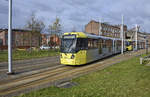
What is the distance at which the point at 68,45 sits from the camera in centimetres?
1222

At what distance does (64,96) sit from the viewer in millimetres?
5098

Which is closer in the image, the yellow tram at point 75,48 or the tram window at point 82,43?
the yellow tram at point 75,48

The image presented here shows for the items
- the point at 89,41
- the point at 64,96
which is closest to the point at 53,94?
the point at 64,96

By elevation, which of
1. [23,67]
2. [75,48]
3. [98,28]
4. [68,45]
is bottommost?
[23,67]

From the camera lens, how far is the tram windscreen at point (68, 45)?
12.0m

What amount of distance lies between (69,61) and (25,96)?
7.11 meters

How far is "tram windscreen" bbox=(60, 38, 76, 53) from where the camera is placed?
12.0 metres

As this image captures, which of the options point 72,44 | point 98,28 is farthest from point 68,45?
point 98,28

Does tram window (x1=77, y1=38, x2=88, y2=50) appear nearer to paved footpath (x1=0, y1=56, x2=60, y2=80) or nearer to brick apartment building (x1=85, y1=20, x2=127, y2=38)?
paved footpath (x1=0, y1=56, x2=60, y2=80)

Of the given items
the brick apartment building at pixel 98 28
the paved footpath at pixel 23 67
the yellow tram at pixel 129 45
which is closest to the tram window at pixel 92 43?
the paved footpath at pixel 23 67

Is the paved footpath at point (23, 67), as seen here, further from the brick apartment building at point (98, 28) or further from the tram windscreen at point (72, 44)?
the brick apartment building at point (98, 28)

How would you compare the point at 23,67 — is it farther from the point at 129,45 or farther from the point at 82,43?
the point at 129,45

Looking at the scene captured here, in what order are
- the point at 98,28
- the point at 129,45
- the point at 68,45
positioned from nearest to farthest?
the point at 68,45 → the point at 129,45 → the point at 98,28

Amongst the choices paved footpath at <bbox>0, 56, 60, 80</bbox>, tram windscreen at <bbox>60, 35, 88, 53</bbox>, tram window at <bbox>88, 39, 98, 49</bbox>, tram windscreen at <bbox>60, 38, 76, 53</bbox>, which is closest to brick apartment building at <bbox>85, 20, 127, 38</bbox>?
tram window at <bbox>88, 39, 98, 49</bbox>
